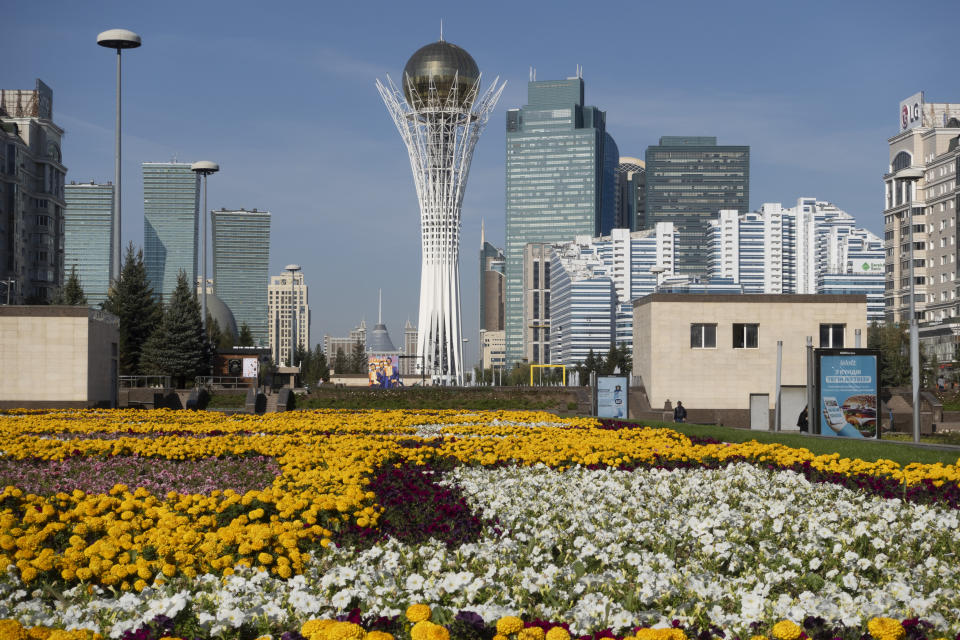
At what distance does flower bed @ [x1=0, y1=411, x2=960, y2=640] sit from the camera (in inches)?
234

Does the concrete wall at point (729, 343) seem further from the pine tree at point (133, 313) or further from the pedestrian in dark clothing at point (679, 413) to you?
the pine tree at point (133, 313)

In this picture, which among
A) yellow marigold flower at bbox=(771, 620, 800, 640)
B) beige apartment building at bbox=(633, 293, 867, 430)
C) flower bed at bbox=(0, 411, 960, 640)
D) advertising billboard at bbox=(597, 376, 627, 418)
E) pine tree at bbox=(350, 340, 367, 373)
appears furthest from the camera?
pine tree at bbox=(350, 340, 367, 373)

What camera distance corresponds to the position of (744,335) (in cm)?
3878

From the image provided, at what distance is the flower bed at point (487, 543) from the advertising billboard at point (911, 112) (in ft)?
446

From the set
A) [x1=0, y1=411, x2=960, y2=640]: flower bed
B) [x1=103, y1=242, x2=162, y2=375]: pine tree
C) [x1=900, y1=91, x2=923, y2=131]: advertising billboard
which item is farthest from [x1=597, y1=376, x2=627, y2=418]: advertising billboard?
[x1=900, y1=91, x2=923, y2=131]: advertising billboard

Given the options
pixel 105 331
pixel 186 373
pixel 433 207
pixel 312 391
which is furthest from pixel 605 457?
pixel 433 207


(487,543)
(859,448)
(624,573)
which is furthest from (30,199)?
(624,573)

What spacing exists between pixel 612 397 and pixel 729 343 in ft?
23.5

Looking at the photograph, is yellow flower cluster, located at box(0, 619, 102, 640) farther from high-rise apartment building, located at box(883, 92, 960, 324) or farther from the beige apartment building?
high-rise apartment building, located at box(883, 92, 960, 324)

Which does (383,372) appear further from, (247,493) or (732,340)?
(247,493)

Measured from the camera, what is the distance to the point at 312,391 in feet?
170

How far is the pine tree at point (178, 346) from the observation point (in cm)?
6481

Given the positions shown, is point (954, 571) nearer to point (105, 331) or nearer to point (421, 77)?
point (105, 331)

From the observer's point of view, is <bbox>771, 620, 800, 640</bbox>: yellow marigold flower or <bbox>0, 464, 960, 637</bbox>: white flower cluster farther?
<bbox>0, 464, 960, 637</bbox>: white flower cluster
